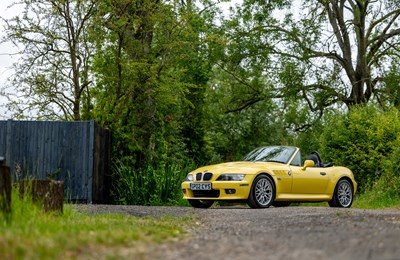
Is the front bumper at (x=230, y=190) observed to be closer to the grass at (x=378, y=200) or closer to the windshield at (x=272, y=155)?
the windshield at (x=272, y=155)

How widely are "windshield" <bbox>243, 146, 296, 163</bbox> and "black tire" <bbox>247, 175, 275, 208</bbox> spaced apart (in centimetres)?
100

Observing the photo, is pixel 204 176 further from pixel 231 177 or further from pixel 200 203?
pixel 200 203

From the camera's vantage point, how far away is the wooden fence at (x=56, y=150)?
16266 millimetres

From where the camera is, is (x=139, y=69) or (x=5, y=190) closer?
(x=5, y=190)

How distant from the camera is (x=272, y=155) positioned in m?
15.1

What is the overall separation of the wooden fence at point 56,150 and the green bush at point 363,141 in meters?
9.48

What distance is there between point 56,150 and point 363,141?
1102 centimetres

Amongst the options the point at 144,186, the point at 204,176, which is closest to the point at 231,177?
the point at 204,176

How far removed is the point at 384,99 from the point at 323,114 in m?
3.82

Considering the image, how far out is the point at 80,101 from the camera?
59.1 feet

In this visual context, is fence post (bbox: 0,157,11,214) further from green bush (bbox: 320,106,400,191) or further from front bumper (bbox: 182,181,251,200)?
green bush (bbox: 320,106,400,191)

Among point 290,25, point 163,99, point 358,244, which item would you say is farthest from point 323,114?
point 358,244

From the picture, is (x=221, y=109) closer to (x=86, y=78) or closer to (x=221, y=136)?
(x=221, y=136)

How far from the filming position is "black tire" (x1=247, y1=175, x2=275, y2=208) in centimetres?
1376
